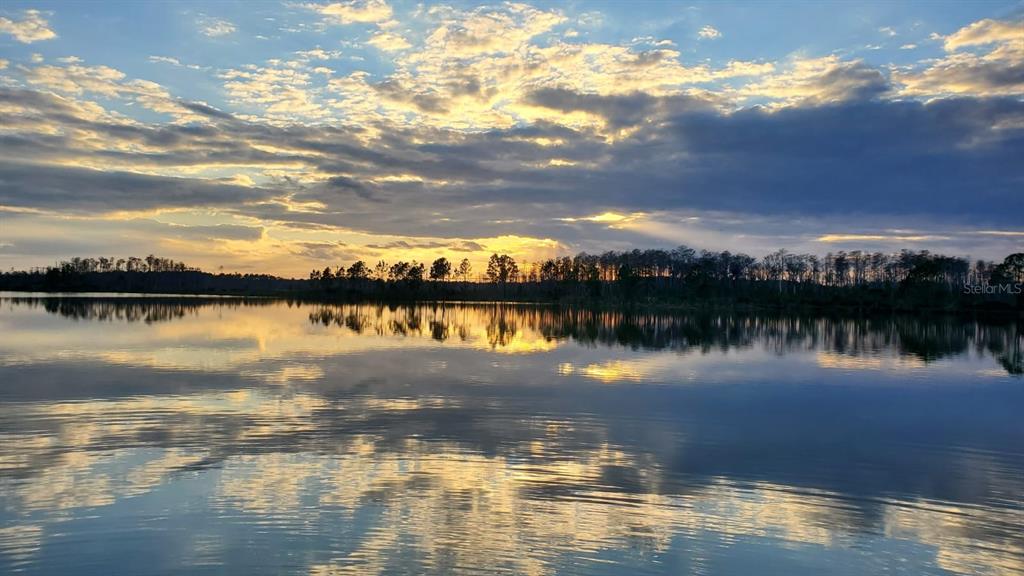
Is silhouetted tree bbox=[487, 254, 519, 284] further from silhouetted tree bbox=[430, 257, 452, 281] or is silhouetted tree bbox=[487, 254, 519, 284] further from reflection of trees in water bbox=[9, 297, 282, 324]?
reflection of trees in water bbox=[9, 297, 282, 324]

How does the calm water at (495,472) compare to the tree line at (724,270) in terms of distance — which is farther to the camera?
the tree line at (724,270)

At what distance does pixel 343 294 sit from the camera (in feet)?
488

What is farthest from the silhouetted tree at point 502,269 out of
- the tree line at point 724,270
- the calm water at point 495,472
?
the calm water at point 495,472

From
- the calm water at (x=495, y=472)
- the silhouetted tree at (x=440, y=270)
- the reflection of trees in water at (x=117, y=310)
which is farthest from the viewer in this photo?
the silhouetted tree at (x=440, y=270)

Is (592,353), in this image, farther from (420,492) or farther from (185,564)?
(185,564)

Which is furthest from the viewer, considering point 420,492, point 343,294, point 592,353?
point 343,294

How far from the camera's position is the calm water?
23.0 ft

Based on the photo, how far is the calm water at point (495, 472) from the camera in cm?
700

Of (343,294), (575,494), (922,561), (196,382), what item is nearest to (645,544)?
(575,494)

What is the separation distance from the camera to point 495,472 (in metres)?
9.80

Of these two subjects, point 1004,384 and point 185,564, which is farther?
point 1004,384

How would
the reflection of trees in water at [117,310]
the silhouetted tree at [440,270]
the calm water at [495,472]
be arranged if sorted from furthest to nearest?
the silhouetted tree at [440,270] < the reflection of trees in water at [117,310] < the calm water at [495,472]

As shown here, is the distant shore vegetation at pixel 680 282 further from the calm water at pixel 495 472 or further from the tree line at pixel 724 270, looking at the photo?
the calm water at pixel 495 472

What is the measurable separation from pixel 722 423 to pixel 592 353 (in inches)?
562
